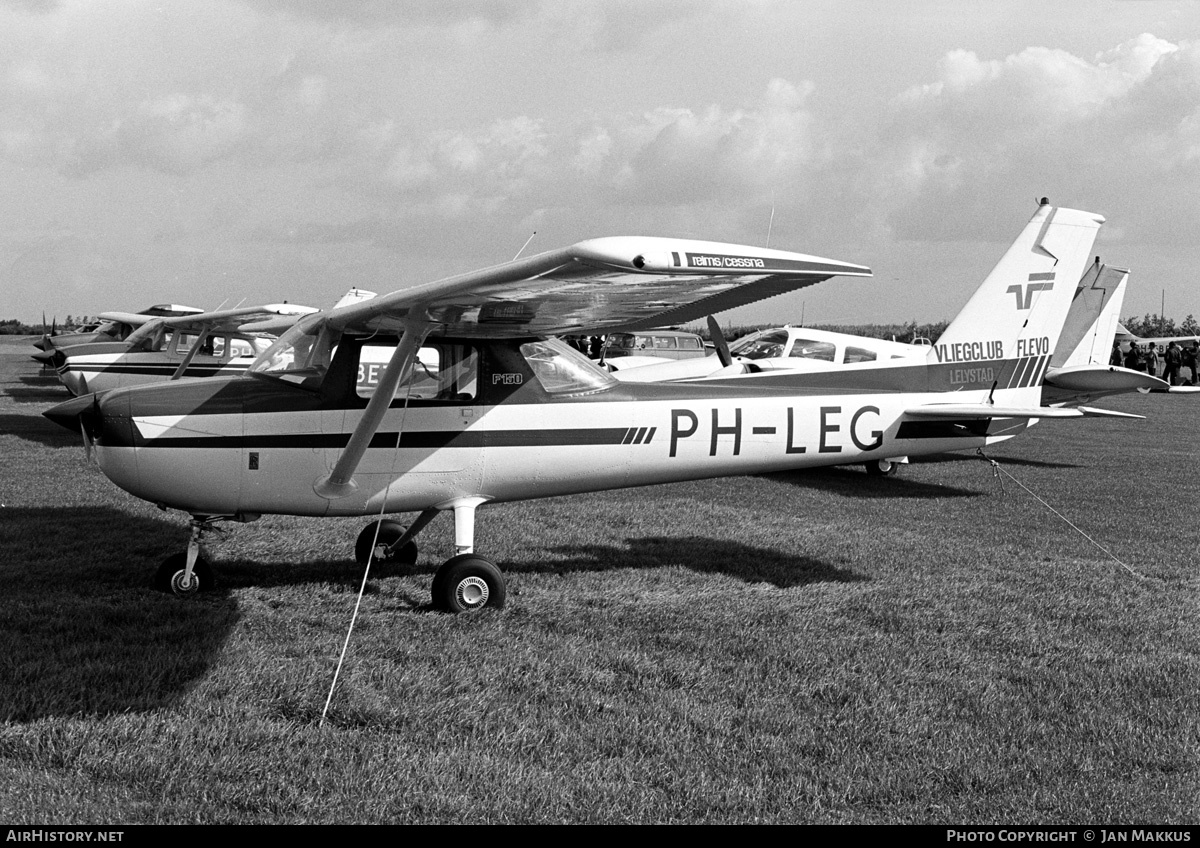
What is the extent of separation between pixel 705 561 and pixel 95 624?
4270mm

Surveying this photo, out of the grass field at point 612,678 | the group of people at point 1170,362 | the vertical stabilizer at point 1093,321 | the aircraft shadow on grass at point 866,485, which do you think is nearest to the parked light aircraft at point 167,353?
the grass field at point 612,678

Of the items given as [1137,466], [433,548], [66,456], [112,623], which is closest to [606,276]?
[112,623]

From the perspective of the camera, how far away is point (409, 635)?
18.9 feet

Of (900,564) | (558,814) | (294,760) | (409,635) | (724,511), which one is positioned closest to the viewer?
(558,814)

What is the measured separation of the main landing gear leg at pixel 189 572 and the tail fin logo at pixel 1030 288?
6667 millimetres

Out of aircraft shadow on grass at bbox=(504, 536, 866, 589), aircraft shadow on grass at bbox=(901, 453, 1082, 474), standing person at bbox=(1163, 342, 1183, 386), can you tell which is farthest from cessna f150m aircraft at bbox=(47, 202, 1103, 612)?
standing person at bbox=(1163, 342, 1183, 386)

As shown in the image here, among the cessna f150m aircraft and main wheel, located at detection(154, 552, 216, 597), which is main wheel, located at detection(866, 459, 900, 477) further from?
main wheel, located at detection(154, 552, 216, 597)

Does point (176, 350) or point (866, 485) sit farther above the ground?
point (176, 350)

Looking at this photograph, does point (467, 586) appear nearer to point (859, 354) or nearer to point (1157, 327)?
point (859, 354)

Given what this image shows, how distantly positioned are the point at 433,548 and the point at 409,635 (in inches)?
99.4

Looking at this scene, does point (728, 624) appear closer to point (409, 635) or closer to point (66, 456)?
point (409, 635)

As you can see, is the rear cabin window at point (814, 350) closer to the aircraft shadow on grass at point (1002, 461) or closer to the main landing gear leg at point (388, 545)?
the aircraft shadow on grass at point (1002, 461)

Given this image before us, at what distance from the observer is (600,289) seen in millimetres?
5219

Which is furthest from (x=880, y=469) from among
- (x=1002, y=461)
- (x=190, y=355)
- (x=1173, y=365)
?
(x=1173, y=365)
